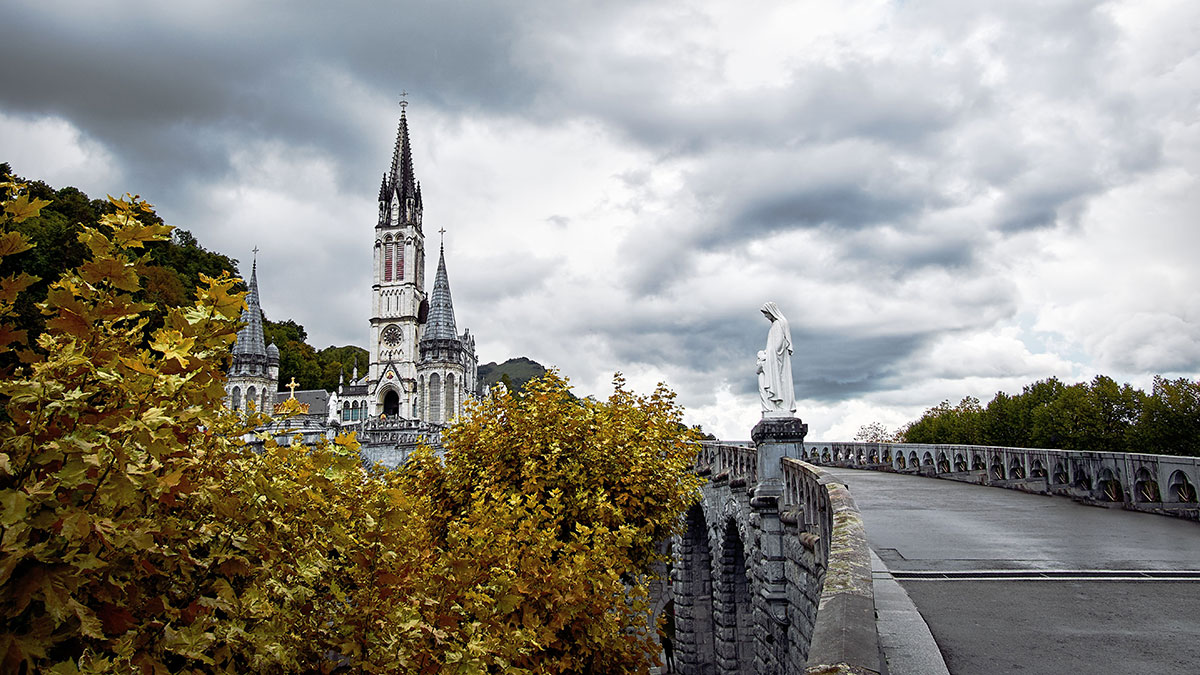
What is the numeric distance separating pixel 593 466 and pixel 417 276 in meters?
86.3

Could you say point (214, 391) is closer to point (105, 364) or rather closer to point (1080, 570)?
point (105, 364)

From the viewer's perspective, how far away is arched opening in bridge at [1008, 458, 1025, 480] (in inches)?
655

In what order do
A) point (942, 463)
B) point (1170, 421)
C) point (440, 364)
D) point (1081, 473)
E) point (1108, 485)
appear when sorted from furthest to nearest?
point (440, 364), point (942, 463), point (1170, 421), point (1081, 473), point (1108, 485)

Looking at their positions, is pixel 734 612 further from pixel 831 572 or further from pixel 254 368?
pixel 254 368

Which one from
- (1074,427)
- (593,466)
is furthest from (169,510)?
(1074,427)

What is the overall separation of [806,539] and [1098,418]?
19.1 m

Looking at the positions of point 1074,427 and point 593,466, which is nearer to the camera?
point 593,466

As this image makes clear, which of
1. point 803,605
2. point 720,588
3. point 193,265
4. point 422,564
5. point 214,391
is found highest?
point 193,265

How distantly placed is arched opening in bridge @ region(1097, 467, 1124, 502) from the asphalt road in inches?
65.0

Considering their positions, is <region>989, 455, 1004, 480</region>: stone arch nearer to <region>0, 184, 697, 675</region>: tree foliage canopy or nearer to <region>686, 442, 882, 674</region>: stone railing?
<region>686, 442, 882, 674</region>: stone railing

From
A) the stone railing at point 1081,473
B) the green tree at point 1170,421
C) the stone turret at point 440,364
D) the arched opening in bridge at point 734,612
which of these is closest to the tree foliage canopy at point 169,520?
the stone railing at point 1081,473

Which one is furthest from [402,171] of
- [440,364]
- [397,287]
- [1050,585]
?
[1050,585]

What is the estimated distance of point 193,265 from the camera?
7081 cm

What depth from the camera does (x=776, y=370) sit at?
1180cm
